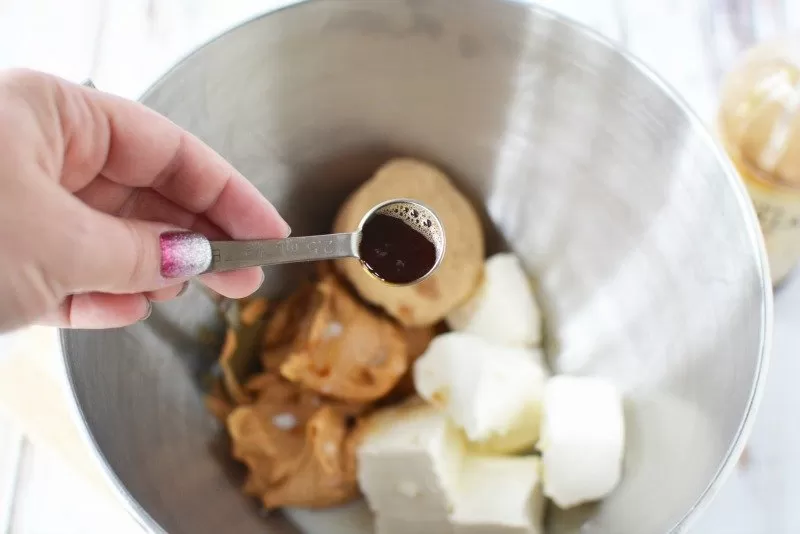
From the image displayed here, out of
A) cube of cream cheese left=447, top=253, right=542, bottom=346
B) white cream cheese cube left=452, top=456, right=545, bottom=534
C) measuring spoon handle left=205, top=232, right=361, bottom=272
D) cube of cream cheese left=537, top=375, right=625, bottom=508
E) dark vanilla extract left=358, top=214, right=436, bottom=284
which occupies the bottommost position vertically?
white cream cheese cube left=452, top=456, right=545, bottom=534

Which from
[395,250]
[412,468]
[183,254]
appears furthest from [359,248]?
[412,468]

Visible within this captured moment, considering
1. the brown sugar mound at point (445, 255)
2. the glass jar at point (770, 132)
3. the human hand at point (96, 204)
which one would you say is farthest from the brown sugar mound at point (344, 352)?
the glass jar at point (770, 132)

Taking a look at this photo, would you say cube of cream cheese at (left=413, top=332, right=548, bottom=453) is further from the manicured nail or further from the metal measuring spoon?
the manicured nail

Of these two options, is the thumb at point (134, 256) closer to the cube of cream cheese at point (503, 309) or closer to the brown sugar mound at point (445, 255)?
the brown sugar mound at point (445, 255)

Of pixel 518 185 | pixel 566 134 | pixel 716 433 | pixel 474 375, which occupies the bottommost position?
pixel 474 375

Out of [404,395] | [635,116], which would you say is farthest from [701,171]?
[404,395]

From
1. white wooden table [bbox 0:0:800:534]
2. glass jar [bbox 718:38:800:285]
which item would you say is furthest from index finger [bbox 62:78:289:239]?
glass jar [bbox 718:38:800:285]

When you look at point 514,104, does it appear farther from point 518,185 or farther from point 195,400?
point 195,400
